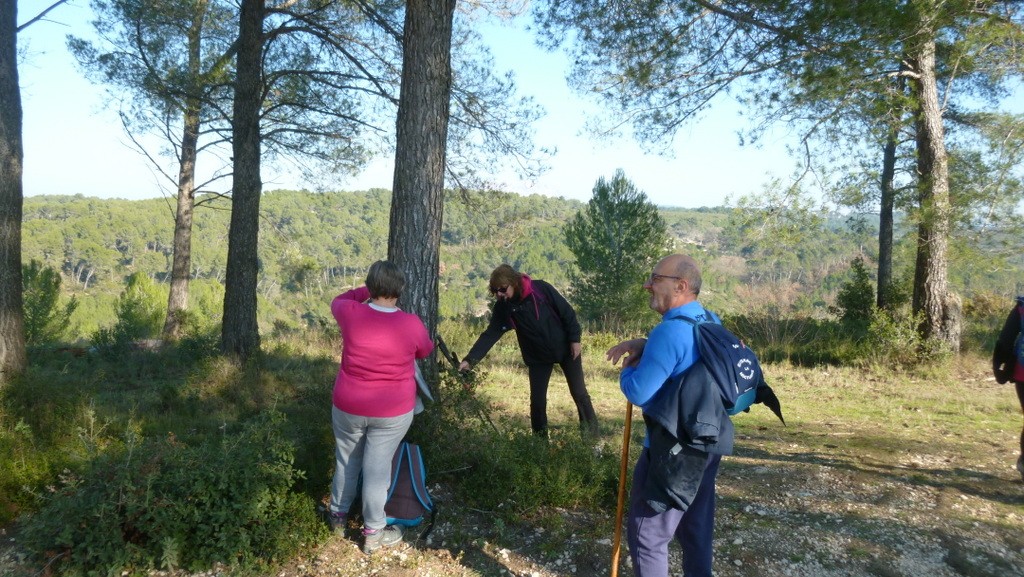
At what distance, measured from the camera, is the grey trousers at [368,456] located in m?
3.31

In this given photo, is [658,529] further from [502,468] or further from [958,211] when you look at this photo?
[958,211]

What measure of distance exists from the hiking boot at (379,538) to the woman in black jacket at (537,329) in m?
1.45

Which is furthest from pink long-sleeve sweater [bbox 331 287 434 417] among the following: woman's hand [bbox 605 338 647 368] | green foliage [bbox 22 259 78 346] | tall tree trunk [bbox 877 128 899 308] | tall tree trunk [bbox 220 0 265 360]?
tall tree trunk [bbox 877 128 899 308]

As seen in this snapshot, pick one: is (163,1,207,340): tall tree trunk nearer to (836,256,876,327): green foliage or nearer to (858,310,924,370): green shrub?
(858,310,924,370): green shrub

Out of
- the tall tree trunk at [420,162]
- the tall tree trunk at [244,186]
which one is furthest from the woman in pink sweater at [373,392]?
the tall tree trunk at [244,186]

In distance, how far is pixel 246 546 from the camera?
3113mm

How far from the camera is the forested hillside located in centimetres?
1094

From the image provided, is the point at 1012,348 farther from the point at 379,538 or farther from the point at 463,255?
the point at 463,255

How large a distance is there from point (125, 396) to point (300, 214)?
9633 centimetres

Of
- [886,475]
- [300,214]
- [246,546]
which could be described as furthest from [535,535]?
[300,214]

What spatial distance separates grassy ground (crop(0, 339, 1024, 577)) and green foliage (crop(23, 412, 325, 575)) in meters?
0.18

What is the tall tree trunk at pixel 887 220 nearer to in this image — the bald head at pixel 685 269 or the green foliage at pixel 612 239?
the bald head at pixel 685 269

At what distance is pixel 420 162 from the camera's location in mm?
4641

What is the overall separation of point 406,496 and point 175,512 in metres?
1.11
